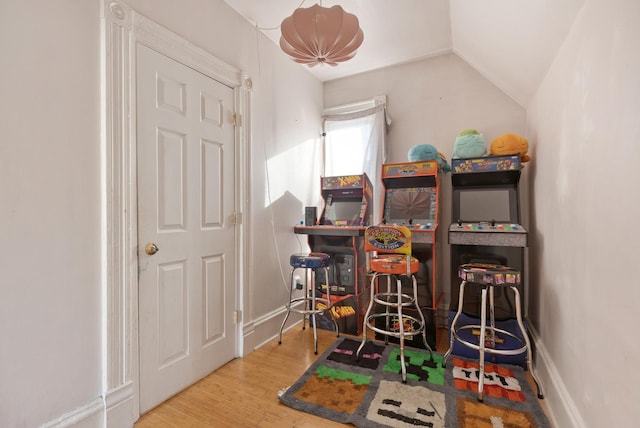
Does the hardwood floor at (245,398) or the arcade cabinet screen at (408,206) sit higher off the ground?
the arcade cabinet screen at (408,206)

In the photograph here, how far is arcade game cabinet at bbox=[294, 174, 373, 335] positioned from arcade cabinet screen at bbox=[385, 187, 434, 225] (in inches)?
9.0

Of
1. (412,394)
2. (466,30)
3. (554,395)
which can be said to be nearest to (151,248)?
(412,394)

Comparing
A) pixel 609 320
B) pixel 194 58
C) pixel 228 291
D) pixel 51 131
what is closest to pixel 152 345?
pixel 228 291

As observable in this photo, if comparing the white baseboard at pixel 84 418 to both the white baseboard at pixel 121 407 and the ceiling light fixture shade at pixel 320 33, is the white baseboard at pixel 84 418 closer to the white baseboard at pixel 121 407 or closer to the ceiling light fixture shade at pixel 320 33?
the white baseboard at pixel 121 407

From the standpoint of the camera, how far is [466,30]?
2.55 metres

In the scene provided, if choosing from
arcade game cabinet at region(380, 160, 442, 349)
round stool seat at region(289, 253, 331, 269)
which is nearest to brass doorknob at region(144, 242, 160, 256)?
round stool seat at region(289, 253, 331, 269)

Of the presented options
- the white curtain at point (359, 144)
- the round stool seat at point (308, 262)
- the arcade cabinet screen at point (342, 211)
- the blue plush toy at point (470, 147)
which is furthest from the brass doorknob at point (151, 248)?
the blue plush toy at point (470, 147)

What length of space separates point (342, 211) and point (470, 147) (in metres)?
1.35

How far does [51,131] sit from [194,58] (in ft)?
3.43

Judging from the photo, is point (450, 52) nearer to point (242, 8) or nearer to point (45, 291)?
point (242, 8)

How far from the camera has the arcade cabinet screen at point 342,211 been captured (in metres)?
3.08

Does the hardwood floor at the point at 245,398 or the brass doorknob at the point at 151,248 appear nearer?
the hardwood floor at the point at 245,398

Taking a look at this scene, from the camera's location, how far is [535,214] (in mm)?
2502

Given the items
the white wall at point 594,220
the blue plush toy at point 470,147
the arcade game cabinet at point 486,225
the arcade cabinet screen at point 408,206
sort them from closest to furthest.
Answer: the white wall at point 594,220 → the arcade game cabinet at point 486,225 → the blue plush toy at point 470,147 → the arcade cabinet screen at point 408,206
